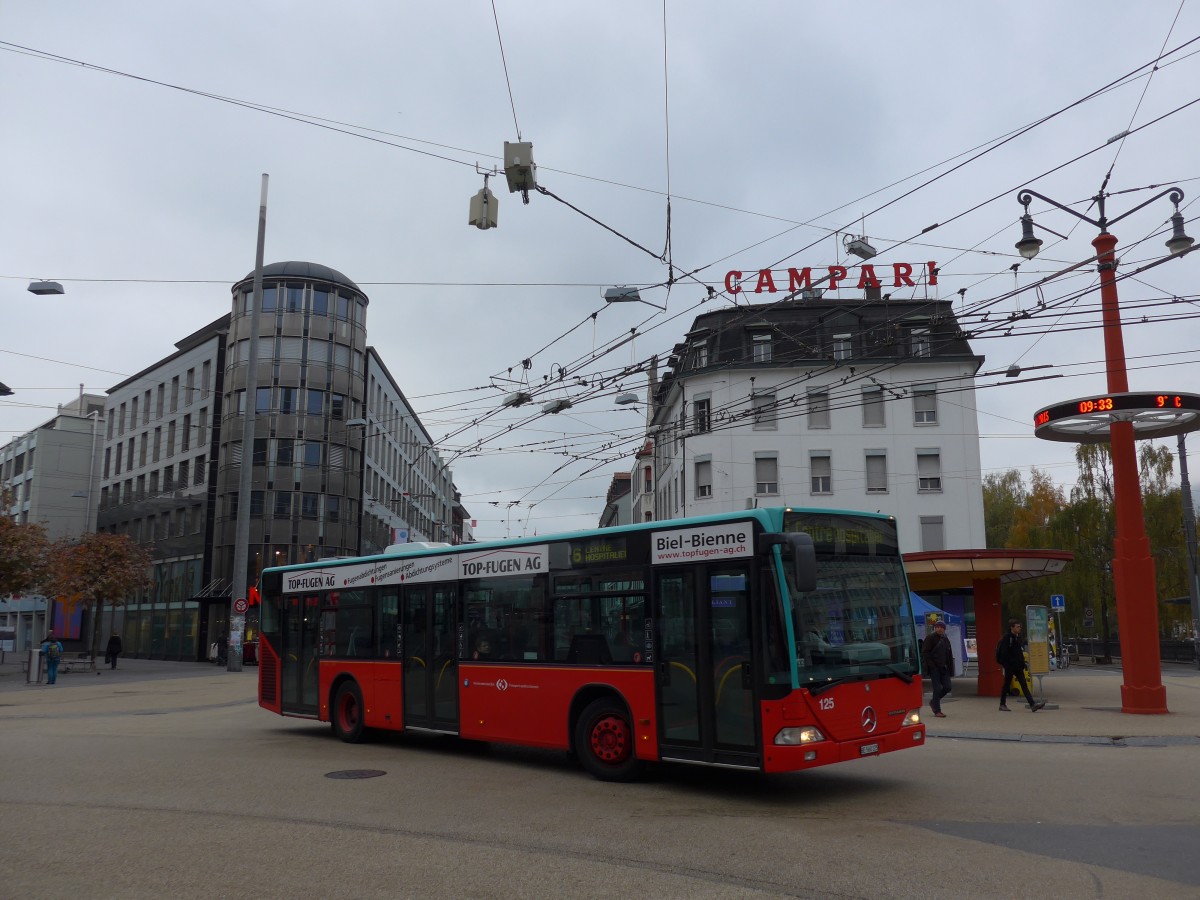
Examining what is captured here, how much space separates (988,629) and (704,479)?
74.4 feet

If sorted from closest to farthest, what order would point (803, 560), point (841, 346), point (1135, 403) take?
1. point (803, 560)
2. point (1135, 403)
3. point (841, 346)

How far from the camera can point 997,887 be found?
21.1 feet

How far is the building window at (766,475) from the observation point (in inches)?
1698

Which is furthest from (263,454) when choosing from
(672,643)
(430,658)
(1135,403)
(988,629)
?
(672,643)

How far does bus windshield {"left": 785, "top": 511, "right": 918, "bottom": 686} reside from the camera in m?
9.52

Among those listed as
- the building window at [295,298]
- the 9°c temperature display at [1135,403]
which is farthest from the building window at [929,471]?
the building window at [295,298]

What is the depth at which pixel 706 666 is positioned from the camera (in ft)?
32.8

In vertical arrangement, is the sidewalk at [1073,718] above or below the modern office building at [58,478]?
below

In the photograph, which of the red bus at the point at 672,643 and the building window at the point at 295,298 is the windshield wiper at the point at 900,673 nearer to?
the red bus at the point at 672,643

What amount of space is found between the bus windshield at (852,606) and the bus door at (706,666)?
595 millimetres

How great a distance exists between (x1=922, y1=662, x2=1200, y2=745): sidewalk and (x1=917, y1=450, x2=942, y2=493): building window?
2032cm

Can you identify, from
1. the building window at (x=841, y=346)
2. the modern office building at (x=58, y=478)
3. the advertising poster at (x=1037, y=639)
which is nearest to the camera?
the building window at (x=841, y=346)

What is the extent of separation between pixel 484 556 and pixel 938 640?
27.0 feet

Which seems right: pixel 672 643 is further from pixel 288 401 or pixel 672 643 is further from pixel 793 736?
pixel 288 401
